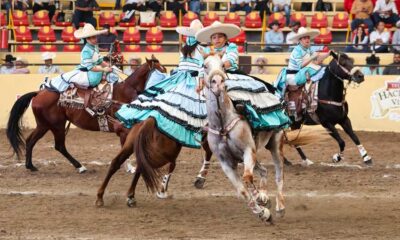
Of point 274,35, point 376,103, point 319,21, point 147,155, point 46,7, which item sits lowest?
point 376,103

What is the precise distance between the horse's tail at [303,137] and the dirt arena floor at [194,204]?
711mm

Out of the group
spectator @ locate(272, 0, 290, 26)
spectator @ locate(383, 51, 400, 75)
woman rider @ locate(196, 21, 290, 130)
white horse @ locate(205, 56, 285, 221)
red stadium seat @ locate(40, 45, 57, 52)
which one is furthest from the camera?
spectator @ locate(272, 0, 290, 26)

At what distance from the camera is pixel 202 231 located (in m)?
8.80

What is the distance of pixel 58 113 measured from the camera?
1327 centimetres

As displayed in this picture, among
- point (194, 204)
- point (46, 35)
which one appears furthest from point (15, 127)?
point (46, 35)

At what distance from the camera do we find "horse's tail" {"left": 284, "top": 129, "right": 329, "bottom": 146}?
34.4ft

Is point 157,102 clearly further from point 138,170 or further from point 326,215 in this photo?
point 326,215

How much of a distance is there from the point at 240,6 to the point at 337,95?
9.72 meters

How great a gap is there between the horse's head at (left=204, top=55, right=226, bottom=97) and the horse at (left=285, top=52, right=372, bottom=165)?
202 inches

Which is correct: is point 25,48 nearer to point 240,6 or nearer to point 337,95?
point 240,6

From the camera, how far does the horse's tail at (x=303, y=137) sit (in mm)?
10484

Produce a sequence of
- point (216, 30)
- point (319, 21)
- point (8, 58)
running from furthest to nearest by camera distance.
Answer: point (319, 21), point (8, 58), point (216, 30)

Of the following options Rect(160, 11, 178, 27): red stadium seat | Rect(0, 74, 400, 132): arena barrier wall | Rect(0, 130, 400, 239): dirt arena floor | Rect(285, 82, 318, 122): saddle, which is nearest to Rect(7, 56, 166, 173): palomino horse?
Rect(0, 130, 400, 239): dirt arena floor

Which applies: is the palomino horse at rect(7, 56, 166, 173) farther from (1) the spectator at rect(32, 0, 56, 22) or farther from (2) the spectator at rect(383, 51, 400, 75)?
(1) the spectator at rect(32, 0, 56, 22)
